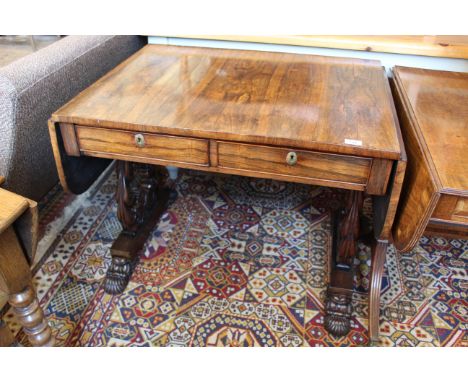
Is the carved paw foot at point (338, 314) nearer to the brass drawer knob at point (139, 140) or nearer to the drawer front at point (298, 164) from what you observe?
the drawer front at point (298, 164)

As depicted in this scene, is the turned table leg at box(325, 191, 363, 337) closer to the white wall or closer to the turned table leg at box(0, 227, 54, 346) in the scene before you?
the white wall

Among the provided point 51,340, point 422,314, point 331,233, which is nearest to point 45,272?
point 51,340

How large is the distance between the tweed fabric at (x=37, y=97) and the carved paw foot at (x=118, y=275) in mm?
361

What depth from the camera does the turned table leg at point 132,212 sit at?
1470 mm

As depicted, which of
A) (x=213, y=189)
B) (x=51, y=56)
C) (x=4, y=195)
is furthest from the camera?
(x=213, y=189)

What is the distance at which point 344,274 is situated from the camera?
4.66ft

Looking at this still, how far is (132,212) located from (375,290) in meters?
0.93

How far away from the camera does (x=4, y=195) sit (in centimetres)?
85

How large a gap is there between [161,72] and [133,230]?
606mm

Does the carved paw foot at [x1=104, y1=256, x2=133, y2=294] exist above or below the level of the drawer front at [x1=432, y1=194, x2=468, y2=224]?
below

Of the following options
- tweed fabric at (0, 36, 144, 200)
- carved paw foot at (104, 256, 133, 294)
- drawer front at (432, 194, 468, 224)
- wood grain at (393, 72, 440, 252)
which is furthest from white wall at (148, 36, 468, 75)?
carved paw foot at (104, 256, 133, 294)

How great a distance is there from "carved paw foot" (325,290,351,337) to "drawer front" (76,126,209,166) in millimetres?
656

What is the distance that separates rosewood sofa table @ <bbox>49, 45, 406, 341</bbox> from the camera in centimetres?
104

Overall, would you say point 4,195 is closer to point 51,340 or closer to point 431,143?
point 51,340
